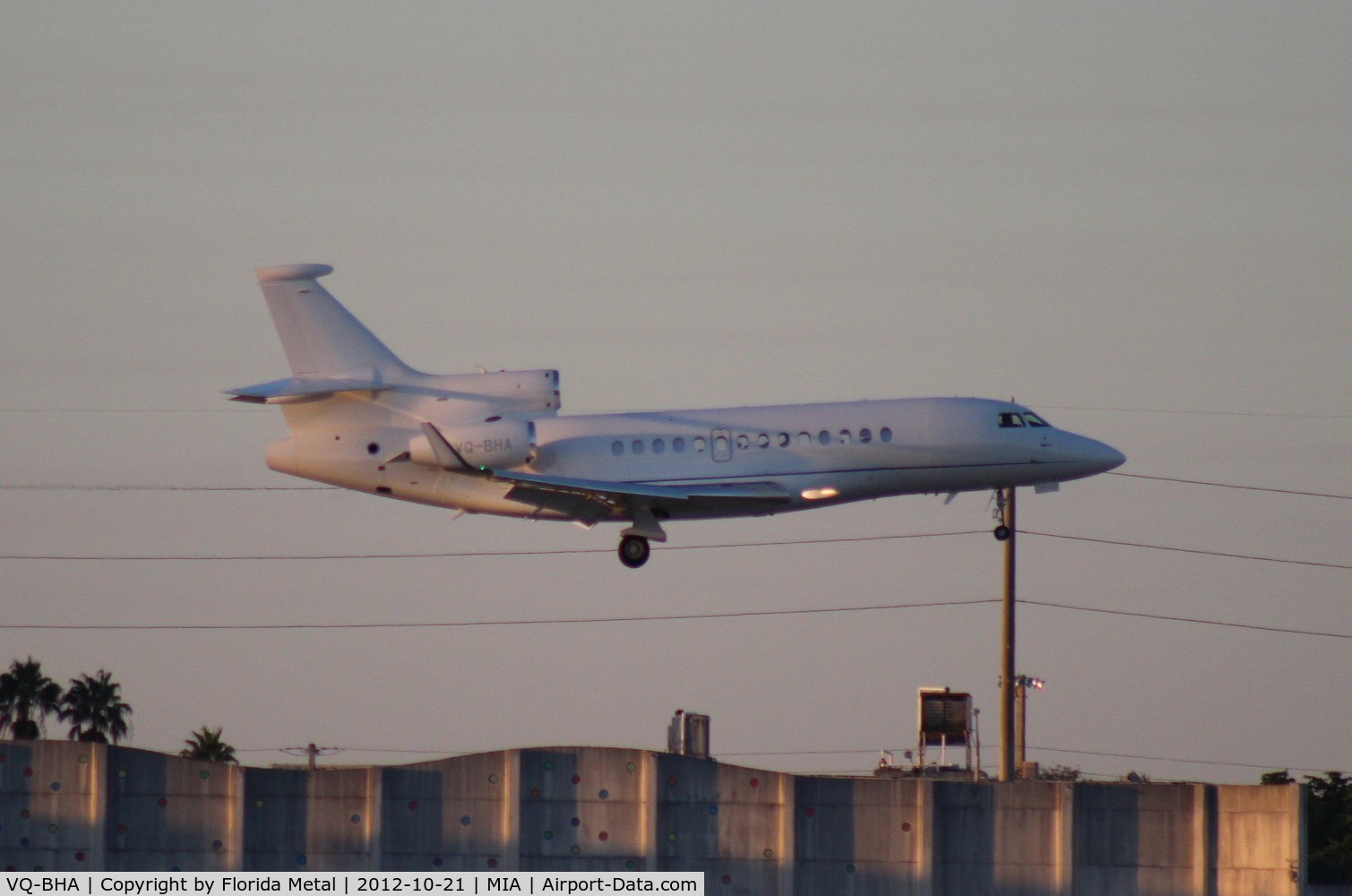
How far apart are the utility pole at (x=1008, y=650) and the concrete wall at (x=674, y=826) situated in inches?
80.1

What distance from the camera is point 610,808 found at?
5906 cm

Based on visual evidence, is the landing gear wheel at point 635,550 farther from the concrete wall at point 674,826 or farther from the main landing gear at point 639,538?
the concrete wall at point 674,826

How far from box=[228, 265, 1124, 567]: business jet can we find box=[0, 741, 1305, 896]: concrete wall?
257 inches

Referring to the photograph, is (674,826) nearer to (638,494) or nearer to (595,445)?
(638,494)

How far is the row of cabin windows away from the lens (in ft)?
187

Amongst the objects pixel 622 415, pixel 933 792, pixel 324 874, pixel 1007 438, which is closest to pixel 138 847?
pixel 324 874

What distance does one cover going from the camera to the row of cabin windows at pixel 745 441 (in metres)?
56.9

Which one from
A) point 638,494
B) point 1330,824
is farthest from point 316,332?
point 1330,824

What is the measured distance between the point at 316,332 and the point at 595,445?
29.1 feet

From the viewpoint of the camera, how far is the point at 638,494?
185 ft

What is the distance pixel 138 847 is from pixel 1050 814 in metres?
23.7

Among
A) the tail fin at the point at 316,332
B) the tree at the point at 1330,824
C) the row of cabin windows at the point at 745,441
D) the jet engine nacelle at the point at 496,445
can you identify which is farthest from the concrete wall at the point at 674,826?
the tree at the point at 1330,824

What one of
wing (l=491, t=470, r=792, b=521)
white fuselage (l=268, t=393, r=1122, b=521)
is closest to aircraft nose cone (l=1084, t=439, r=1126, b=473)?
white fuselage (l=268, t=393, r=1122, b=521)

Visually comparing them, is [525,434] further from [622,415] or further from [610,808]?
[610,808]
